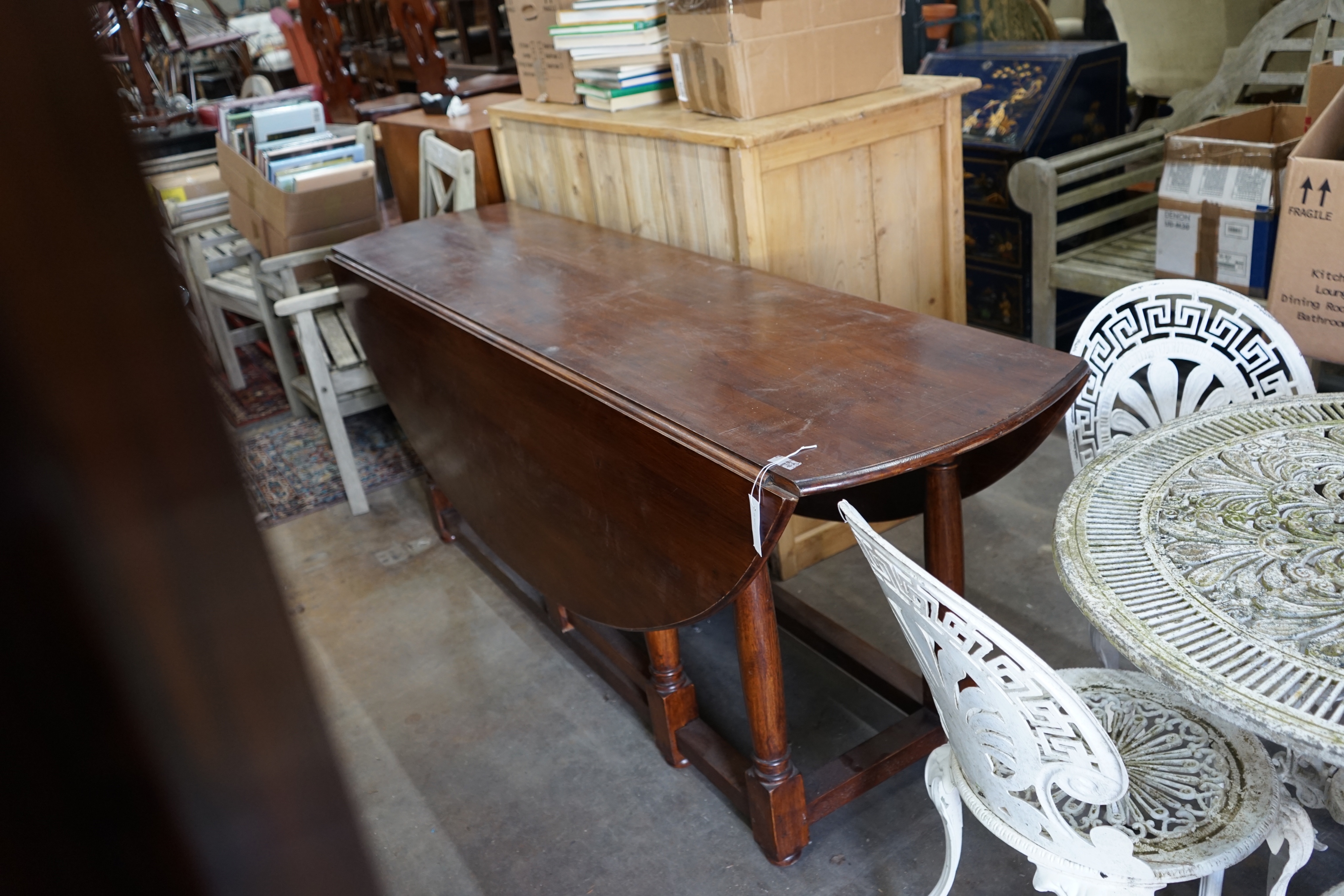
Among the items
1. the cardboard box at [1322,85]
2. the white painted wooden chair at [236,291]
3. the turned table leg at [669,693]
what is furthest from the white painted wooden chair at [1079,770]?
the white painted wooden chair at [236,291]

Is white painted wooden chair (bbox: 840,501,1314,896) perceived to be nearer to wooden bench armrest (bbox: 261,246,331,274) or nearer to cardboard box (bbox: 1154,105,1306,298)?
cardboard box (bbox: 1154,105,1306,298)

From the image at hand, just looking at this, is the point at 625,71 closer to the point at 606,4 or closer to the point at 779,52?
the point at 606,4

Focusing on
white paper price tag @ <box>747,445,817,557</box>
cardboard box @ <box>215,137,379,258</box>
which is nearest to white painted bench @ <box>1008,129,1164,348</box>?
white paper price tag @ <box>747,445,817,557</box>

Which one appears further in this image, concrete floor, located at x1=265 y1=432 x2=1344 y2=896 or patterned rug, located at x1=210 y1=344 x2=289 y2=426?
patterned rug, located at x1=210 y1=344 x2=289 y2=426

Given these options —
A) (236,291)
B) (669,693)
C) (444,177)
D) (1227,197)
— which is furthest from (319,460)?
(1227,197)

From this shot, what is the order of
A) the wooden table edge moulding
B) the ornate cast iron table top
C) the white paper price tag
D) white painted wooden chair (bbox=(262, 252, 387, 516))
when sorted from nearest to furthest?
the ornate cast iron table top < the white paper price tag < the wooden table edge moulding < white painted wooden chair (bbox=(262, 252, 387, 516))

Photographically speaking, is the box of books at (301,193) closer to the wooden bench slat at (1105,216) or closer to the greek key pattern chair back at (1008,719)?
the wooden bench slat at (1105,216)

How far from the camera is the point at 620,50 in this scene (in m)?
2.69

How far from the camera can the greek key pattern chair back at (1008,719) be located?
109cm

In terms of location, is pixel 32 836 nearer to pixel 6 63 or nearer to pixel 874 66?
pixel 6 63

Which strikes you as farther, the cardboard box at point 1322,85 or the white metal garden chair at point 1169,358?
the cardboard box at point 1322,85

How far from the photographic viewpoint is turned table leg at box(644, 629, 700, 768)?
1991 millimetres

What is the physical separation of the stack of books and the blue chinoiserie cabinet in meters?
1.30

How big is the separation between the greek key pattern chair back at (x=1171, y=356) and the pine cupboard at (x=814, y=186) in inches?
27.8
